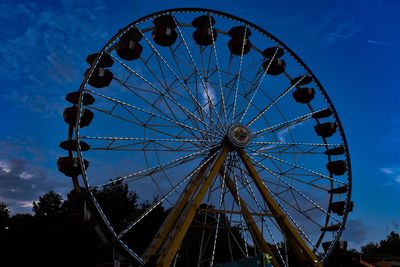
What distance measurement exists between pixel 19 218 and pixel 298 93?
34.1 m

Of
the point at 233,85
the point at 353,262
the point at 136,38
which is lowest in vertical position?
the point at 353,262

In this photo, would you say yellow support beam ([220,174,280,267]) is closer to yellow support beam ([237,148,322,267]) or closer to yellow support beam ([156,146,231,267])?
yellow support beam ([237,148,322,267])

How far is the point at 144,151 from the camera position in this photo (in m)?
17.4

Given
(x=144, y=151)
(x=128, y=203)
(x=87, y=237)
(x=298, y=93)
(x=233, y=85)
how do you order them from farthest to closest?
(x=128, y=203) → (x=87, y=237) → (x=298, y=93) → (x=233, y=85) → (x=144, y=151)

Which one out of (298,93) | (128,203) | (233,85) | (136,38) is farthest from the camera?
(128,203)

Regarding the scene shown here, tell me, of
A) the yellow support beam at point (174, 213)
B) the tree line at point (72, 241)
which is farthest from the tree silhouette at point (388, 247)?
the yellow support beam at point (174, 213)

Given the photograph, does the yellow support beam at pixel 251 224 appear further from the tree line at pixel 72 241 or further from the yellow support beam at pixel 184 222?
the tree line at pixel 72 241

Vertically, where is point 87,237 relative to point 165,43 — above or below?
below

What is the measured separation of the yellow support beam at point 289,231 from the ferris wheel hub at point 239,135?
0.30 m

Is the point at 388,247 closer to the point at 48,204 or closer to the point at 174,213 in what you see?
the point at 48,204

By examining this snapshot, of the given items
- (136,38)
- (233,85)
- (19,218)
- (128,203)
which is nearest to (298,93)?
(233,85)

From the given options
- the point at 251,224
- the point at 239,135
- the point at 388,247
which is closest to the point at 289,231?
the point at 251,224

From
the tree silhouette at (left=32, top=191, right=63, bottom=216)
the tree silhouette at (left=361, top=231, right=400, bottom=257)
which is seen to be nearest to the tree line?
the tree silhouette at (left=32, top=191, right=63, bottom=216)

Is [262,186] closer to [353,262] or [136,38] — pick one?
[136,38]
